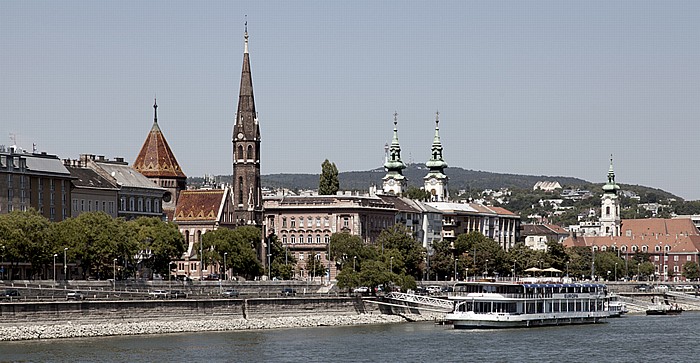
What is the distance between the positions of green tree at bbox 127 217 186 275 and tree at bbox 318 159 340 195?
56.3m

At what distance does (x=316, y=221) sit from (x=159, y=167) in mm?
21534

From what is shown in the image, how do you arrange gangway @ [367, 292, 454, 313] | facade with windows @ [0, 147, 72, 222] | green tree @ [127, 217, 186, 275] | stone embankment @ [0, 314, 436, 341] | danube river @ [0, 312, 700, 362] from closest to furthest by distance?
1. danube river @ [0, 312, 700, 362]
2. stone embankment @ [0, 314, 436, 341]
3. gangway @ [367, 292, 454, 313]
4. facade with windows @ [0, 147, 72, 222]
5. green tree @ [127, 217, 186, 275]

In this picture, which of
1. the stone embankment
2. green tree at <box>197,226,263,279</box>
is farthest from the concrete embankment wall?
green tree at <box>197,226,263,279</box>

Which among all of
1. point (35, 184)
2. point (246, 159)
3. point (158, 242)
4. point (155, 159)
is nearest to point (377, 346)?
point (158, 242)

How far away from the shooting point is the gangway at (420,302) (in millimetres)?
120375

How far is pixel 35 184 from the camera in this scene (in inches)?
5118

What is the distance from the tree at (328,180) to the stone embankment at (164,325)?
244 feet

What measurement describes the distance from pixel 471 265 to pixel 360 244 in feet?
66.2

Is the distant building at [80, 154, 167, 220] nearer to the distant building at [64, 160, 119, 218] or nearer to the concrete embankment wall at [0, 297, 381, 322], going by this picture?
the distant building at [64, 160, 119, 218]

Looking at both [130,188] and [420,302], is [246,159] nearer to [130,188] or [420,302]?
[130,188]

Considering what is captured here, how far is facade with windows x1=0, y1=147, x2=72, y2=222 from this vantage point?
12575cm

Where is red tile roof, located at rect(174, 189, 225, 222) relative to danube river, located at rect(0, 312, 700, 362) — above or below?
above

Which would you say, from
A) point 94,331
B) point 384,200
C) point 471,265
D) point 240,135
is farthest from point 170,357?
point 384,200

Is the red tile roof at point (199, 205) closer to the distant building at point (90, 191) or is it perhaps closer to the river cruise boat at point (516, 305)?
the distant building at point (90, 191)
